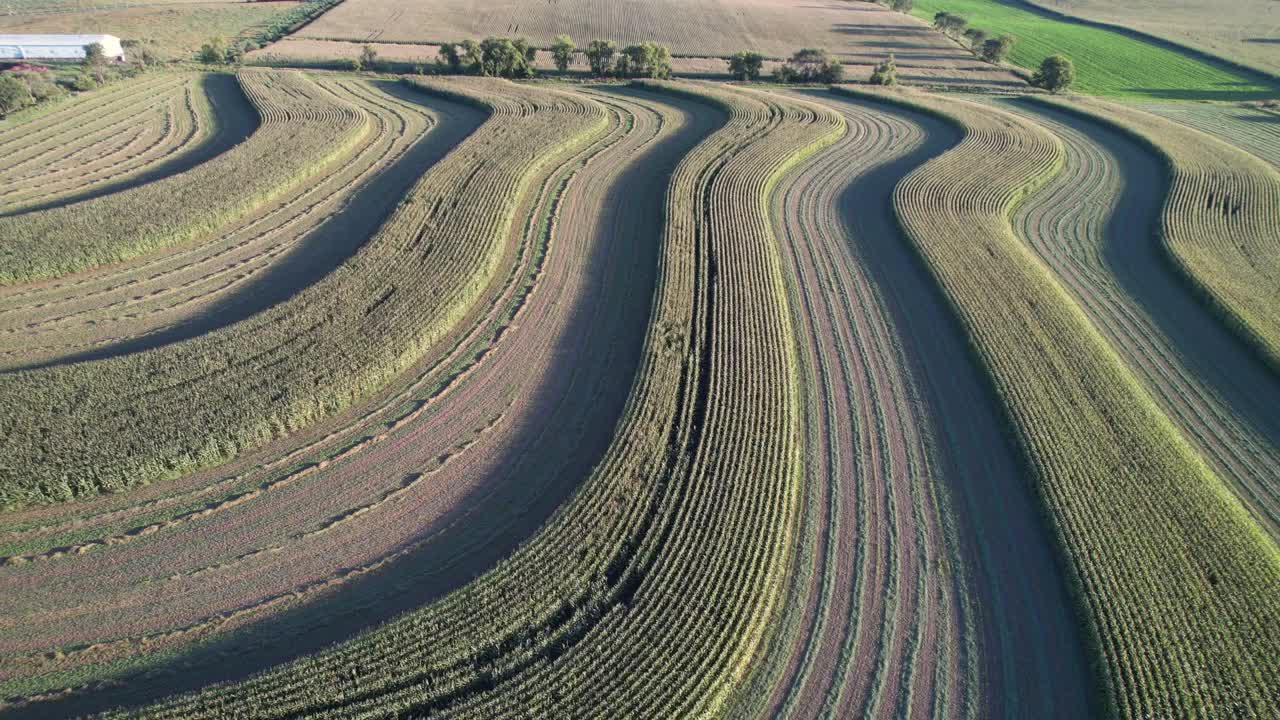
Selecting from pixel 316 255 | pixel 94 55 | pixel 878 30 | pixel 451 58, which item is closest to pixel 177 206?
pixel 316 255

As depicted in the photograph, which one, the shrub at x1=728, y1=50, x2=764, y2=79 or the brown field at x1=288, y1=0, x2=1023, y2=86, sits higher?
the brown field at x1=288, y1=0, x2=1023, y2=86

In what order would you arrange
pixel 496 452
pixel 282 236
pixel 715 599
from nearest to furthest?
pixel 715 599
pixel 496 452
pixel 282 236

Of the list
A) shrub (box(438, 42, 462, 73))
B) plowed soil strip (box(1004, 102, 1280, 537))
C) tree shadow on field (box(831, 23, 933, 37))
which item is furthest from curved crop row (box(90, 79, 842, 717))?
tree shadow on field (box(831, 23, 933, 37))

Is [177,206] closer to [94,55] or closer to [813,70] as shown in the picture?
[94,55]

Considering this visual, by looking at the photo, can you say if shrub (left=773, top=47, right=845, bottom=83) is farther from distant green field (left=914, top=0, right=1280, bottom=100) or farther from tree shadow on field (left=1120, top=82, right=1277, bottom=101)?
tree shadow on field (left=1120, top=82, right=1277, bottom=101)

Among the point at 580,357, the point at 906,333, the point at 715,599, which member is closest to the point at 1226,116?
the point at 906,333

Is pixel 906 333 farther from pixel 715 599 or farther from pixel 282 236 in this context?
pixel 282 236

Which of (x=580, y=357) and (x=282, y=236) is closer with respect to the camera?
(x=580, y=357)

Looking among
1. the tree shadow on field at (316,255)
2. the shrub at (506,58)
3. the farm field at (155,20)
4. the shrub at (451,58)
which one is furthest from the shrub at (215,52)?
the tree shadow on field at (316,255)
